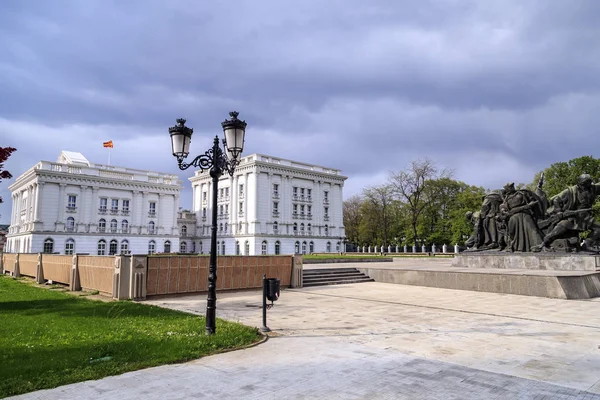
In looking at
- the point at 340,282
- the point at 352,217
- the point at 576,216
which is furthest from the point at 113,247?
the point at 576,216

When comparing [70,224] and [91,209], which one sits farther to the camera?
[91,209]

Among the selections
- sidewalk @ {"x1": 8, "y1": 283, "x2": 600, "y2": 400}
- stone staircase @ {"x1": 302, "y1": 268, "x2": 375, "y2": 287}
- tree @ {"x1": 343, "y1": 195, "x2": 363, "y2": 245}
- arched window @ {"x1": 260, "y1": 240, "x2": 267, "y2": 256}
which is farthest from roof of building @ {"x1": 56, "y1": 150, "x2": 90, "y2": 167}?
sidewalk @ {"x1": 8, "y1": 283, "x2": 600, "y2": 400}

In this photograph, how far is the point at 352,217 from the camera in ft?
306

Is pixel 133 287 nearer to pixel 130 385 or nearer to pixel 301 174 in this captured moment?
pixel 130 385

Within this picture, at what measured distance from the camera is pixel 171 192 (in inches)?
3093

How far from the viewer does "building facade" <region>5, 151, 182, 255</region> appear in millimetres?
65375

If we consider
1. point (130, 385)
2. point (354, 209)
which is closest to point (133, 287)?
point (130, 385)

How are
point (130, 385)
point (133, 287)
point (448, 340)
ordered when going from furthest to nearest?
point (133, 287)
point (448, 340)
point (130, 385)

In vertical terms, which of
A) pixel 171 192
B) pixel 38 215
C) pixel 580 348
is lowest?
pixel 580 348

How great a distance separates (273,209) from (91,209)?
3219cm

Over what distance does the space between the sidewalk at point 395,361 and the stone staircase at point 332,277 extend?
7944 mm

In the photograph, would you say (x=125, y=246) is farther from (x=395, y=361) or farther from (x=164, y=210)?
(x=395, y=361)

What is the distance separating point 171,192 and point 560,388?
3113 inches

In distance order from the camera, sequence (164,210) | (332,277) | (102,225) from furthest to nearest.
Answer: (164,210), (102,225), (332,277)
